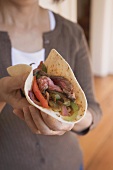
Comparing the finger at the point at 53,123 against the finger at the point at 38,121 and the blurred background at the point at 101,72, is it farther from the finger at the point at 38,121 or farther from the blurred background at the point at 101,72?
the blurred background at the point at 101,72

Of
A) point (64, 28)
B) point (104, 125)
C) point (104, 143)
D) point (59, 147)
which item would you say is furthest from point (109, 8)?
point (59, 147)

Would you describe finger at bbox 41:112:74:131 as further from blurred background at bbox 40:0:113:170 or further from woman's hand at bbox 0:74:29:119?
blurred background at bbox 40:0:113:170

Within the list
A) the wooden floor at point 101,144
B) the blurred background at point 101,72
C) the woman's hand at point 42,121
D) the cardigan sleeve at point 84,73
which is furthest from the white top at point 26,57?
the wooden floor at point 101,144

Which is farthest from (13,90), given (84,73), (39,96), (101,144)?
(101,144)

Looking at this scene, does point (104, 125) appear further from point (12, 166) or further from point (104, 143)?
point (12, 166)

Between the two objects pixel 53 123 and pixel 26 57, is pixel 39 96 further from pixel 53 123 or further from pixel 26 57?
pixel 26 57

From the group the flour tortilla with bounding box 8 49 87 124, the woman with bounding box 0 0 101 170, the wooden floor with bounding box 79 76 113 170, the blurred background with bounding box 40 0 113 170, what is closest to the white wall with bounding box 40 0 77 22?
the blurred background with bounding box 40 0 113 170
